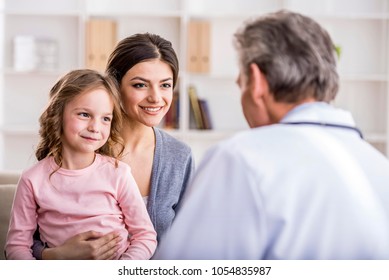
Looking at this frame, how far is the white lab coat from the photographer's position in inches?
44.1

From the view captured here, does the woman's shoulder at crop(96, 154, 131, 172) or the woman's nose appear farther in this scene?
the woman's nose

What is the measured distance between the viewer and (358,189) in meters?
1.18

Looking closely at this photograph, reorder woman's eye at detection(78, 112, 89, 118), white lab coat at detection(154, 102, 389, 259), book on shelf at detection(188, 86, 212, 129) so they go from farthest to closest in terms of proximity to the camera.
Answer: book on shelf at detection(188, 86, 212, 129) → woman's eye at detection(78, 112, 89, 118) → white lab coat at detection(154, 102, 389, 259)

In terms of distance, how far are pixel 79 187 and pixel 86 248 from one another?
0.48 feet

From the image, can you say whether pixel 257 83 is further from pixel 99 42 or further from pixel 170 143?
pixel 99 42

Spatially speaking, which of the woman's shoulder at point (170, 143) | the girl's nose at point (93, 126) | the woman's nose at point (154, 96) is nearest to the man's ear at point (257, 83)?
the girl's nose at point (93, 126)

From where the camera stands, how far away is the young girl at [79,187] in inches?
64.0

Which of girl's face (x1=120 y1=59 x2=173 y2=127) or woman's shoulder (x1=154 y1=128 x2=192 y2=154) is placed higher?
girl's face (x1=120 y1=59 x2=173 y2=127)

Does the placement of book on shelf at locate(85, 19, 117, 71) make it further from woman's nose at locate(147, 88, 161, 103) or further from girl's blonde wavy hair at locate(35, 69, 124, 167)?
girl's blonde wavy hair at locate(35, 69, 124, 167)

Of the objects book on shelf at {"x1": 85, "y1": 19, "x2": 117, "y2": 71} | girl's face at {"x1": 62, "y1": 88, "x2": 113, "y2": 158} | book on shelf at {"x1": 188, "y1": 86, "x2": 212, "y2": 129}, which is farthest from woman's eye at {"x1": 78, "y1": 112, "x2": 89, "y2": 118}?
book on shelf at {"x1": 188, "y1": 86, "x2": 212, "y2": 129}

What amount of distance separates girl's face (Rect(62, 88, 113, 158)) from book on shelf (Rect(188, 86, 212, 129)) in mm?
2946

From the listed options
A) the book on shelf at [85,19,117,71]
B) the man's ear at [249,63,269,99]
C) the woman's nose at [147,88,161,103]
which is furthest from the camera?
the book on shelf at [85,19,117,71]

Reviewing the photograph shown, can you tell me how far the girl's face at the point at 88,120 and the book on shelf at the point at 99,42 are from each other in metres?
2.84
